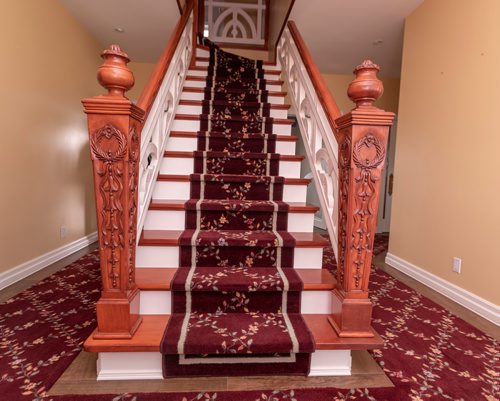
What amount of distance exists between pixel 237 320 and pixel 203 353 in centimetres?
24

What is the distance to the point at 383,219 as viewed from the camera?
492 cm

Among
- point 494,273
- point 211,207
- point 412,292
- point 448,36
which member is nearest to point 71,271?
point 211,207

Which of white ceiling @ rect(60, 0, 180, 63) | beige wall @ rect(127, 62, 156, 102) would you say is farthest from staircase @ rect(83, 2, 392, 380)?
beige wall @ rect(127, 62, 156, 102)

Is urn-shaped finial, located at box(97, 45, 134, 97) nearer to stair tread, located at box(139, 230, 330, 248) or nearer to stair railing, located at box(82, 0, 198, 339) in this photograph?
stair railing, located at box(82, 0, 198, 339)

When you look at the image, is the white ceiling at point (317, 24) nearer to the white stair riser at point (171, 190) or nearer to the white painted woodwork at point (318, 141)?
the white painted woodwork at point (318, 141)

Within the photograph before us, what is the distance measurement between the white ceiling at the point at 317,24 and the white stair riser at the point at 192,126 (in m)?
1.29

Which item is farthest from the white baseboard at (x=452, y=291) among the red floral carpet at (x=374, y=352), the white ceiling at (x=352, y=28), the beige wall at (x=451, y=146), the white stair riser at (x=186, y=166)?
the white ceiling at (x=352, y=28)

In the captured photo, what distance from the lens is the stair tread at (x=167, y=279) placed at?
1.44 metres

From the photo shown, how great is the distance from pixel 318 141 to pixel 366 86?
0.74 meters

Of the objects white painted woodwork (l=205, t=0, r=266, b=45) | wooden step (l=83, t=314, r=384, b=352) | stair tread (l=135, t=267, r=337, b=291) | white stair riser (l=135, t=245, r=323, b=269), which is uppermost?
white painted woodwork (l=205, t=0, r=266, b=45)

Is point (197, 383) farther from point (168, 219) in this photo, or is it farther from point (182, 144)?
point (182, 144)

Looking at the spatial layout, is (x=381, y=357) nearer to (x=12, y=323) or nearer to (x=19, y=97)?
(x=12, y=323)

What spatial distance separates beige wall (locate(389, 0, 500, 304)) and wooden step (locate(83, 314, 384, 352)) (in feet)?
4.38

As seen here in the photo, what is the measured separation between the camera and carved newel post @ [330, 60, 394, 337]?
4.06 feet
